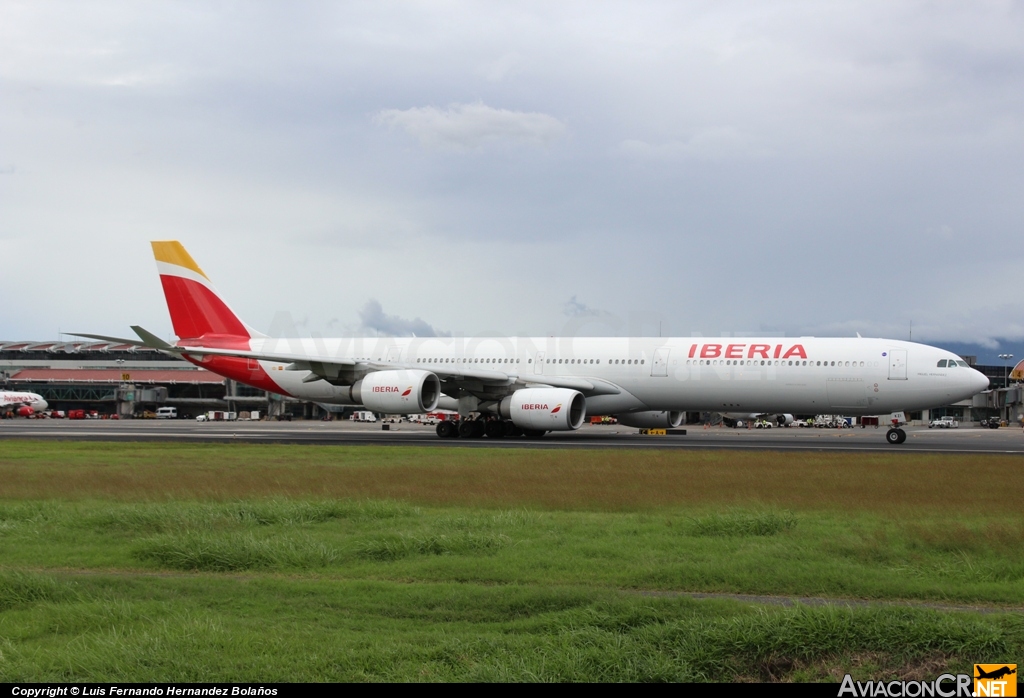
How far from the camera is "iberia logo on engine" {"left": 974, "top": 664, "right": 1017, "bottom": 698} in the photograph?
5.54 metres

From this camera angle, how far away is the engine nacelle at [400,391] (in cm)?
3394

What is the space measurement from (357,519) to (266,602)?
4978 millimetres

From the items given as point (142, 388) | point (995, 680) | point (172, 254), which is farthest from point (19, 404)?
point (995, 680)

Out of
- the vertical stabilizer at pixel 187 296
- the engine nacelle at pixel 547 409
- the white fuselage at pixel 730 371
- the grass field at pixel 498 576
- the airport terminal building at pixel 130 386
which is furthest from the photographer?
the airport terminal building at pixel 130 386

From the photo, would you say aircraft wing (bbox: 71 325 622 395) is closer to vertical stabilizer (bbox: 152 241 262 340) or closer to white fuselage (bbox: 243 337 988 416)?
white fuselage (bbox: 243 337 988 416)

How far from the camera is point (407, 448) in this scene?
93.5 feet

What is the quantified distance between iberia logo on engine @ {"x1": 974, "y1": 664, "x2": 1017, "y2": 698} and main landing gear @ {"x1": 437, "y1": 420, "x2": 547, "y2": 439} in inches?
1217

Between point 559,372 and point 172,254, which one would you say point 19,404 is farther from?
point 559,372

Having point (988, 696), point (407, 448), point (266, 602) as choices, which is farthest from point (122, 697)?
point (407, 448)

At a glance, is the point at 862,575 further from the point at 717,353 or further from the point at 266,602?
the point at 717,353

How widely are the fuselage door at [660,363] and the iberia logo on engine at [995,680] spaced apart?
29532mm

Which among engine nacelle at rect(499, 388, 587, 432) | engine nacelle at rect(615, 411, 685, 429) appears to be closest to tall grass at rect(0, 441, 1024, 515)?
engine nacelle at rect(499, 388, 587, 432)

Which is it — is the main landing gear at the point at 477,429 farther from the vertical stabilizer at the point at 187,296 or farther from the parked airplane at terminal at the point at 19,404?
the parked airplane at terminal at the point at 19,404

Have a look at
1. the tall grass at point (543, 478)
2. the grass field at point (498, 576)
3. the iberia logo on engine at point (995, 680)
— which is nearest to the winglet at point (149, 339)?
the tall grass at point (543, 478)
